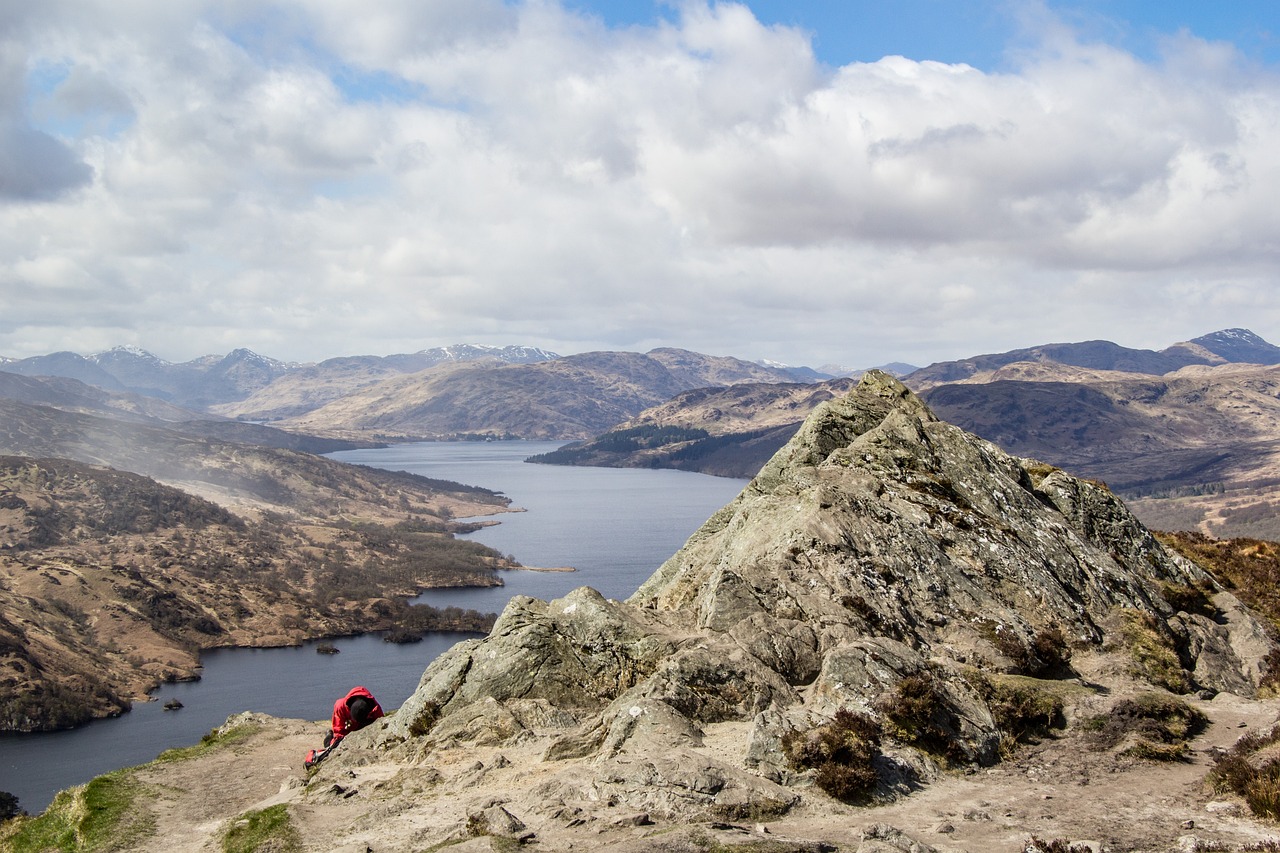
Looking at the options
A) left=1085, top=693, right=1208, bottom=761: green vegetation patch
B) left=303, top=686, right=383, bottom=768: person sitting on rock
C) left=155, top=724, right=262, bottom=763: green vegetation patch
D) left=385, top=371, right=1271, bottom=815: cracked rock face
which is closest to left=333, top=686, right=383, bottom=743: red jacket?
left=303, top=686, right=383, bottom=768: person sitting on rock

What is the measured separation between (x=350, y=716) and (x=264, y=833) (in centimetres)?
981

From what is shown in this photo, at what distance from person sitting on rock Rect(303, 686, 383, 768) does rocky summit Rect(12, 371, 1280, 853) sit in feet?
3.18

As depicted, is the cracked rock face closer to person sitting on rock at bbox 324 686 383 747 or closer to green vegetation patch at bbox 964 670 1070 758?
green vegetation patch at bbox 964 670 1070 758

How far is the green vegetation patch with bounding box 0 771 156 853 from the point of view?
2453 centimetres

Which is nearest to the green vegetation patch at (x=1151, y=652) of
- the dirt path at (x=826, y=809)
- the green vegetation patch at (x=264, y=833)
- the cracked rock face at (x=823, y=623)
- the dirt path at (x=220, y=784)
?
the cracked rock face at (x=823, y=623)

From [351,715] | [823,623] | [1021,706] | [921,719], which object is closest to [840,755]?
[921,719]

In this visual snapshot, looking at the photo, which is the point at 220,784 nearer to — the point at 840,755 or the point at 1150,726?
the point at 840,755

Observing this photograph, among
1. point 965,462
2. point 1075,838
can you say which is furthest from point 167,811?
point 965,462

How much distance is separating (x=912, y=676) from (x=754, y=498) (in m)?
17.0

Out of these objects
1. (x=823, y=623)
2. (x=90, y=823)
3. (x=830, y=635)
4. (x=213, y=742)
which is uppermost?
(x=823, y=623)

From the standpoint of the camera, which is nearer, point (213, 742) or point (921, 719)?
point (921, 719)

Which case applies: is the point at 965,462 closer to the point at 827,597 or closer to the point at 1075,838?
the point at 827,597

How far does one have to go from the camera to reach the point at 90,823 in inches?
1001

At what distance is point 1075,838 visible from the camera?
1753 cm
